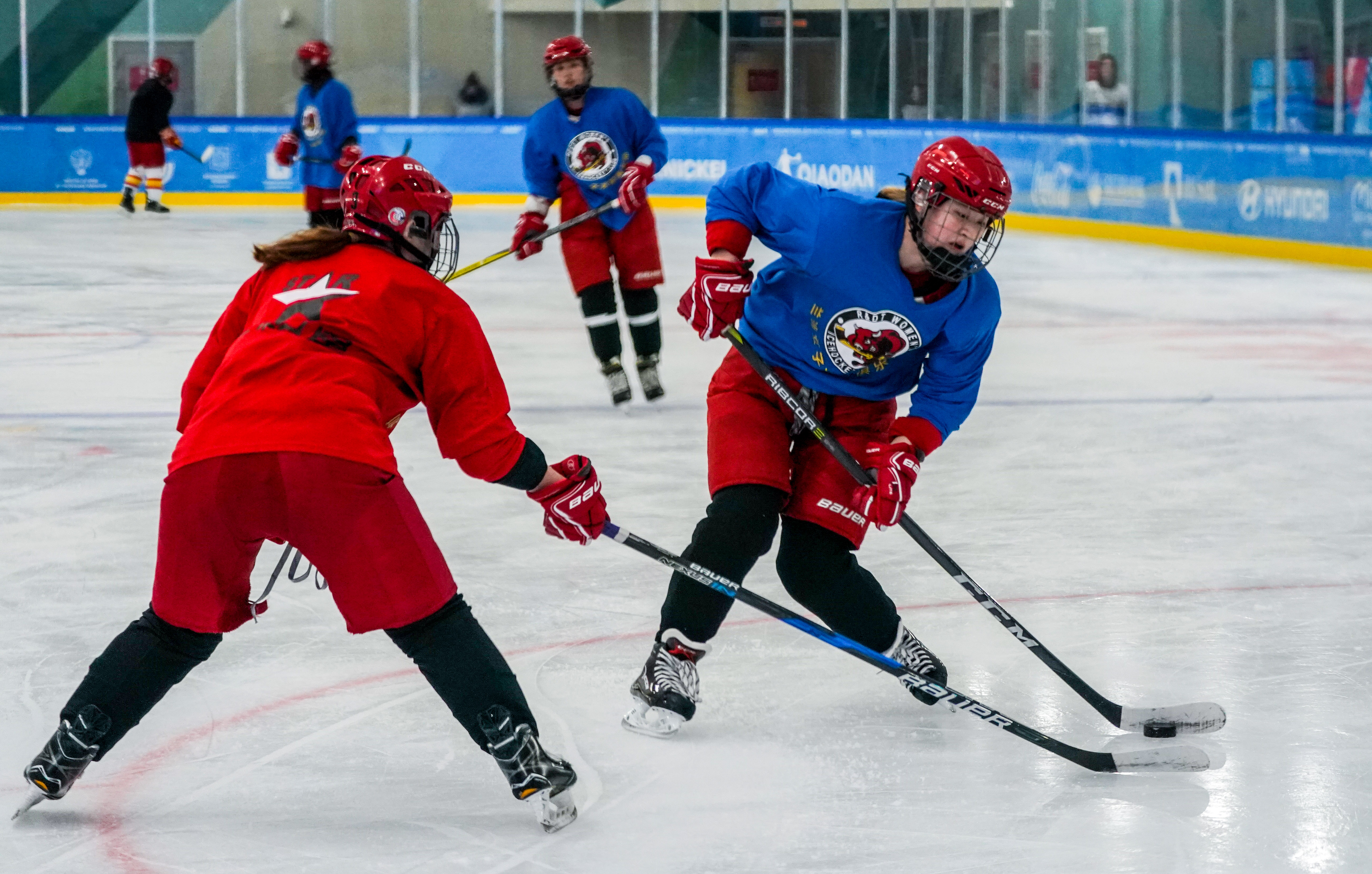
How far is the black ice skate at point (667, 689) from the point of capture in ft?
8.04

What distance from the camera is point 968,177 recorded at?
2348 millimetres

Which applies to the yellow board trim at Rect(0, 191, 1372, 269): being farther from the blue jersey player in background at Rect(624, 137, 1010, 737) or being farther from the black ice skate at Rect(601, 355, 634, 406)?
the blue jersey player in background at Rect(624, 137, 1010, 737)

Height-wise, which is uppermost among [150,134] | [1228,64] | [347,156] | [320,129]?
[1228,64]

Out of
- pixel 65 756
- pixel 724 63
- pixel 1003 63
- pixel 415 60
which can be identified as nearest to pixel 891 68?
pixel 1003 63

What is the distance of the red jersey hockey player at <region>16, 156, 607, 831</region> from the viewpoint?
193 cm

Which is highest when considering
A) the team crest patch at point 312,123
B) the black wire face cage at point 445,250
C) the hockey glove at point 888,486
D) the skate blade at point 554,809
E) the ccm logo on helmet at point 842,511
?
the team crest patch at point 312,123

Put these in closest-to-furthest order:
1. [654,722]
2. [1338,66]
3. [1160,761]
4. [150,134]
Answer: [1160,761]
[654,722]
[1338,66]
[150,134]

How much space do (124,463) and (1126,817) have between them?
119 inches

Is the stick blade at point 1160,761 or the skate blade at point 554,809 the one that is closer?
the skate blade at point 554,809

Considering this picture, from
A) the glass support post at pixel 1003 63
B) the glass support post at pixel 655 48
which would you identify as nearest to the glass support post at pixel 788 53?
the glass support post at pixel 655 48

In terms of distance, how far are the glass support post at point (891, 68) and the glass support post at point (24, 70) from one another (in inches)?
331

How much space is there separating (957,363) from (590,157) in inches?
116

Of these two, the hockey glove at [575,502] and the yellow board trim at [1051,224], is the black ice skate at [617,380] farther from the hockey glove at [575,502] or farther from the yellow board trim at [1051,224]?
the hockey glove at [575,502]

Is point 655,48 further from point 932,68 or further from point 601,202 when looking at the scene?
point 601,202
